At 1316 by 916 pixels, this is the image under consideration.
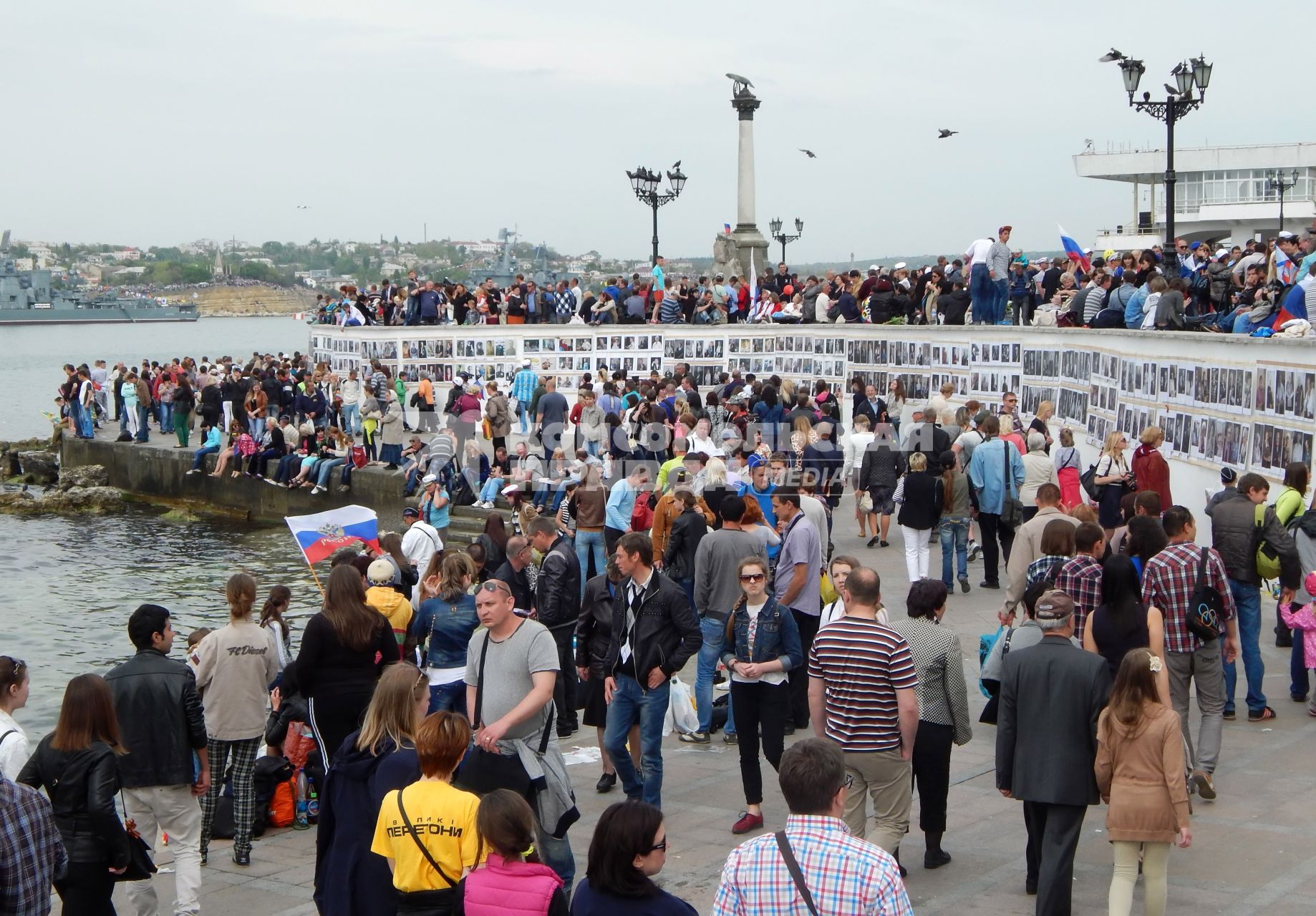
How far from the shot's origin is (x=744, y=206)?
117 feet

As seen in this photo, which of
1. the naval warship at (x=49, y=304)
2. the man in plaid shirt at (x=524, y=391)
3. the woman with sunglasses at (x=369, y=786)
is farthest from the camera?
the naval warship at (x=49, y=304)

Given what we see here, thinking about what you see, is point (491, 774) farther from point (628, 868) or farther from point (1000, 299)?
point (1000, 299)

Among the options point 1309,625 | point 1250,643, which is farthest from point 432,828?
point 1309,625

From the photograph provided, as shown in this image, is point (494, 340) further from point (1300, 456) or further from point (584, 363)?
point (1300, 456)

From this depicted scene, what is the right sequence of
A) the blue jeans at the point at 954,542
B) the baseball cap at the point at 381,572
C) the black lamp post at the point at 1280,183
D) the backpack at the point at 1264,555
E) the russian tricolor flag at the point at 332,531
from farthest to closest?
the black lamp post at the point at 1280,183, the blue jeans at the point at 954,542, the russian tricolor flag at the point at 332,531, the baseball cap at the point at 381,572, the backpack at the point at 1264,555

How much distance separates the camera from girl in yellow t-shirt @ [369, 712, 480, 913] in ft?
16.4

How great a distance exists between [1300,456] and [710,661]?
593 centimetres

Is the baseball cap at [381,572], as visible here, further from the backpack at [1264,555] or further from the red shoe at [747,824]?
the backpack at [1264,555]

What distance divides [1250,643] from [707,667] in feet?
12.2

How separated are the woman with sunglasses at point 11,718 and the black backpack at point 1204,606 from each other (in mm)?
6070

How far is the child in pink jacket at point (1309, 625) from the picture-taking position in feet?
31.0

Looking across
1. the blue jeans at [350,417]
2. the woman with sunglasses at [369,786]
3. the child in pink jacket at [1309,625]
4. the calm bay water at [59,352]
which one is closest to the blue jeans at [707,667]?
the woman with sunglasses at [369,786]

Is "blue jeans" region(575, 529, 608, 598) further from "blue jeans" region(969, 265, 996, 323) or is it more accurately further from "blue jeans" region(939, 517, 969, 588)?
"blue jeans" region(969, 265, 996, 323)

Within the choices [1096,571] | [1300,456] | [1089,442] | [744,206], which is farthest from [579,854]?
[744,206]
